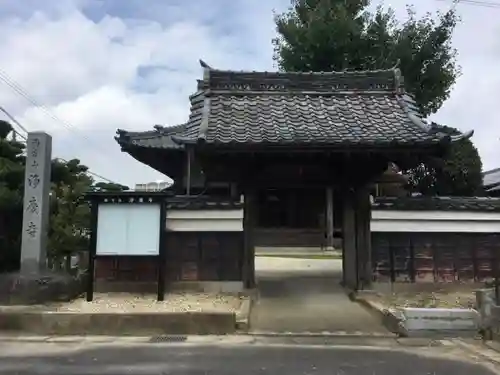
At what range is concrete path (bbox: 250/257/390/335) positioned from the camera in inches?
365

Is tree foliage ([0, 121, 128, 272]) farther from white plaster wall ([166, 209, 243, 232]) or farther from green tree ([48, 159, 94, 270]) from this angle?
white plaster wall ([166, 209, 243, 232])

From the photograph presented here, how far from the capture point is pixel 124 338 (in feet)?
28.2

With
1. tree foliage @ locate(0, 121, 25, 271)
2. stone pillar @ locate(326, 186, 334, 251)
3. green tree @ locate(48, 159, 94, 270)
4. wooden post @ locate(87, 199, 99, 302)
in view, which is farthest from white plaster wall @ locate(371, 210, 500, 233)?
stone pillar @ locate(326, 186, 334, 251)

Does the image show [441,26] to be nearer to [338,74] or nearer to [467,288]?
[338,74]

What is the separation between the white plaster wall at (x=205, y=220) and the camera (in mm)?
11562

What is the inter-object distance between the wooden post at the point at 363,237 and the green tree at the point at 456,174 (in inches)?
462

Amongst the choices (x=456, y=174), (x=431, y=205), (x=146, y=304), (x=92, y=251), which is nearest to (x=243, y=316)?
(x=146, y=304)

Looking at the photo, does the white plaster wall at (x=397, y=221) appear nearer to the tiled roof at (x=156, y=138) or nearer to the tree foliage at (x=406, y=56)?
the tiled roof at (x=156, y=138)

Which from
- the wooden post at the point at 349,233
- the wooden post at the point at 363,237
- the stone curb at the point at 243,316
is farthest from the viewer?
the wooden post at the point at 349,233

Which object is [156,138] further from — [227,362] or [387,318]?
[227,362]

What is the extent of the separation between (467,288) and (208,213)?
19.0 feet

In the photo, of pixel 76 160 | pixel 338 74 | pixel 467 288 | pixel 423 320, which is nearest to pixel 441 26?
pixel 338 74

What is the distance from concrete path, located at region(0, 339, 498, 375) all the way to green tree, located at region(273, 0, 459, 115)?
16962 mm

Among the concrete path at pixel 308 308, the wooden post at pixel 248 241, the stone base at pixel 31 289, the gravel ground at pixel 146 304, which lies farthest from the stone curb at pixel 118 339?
the wooden post at pixel 248 241
